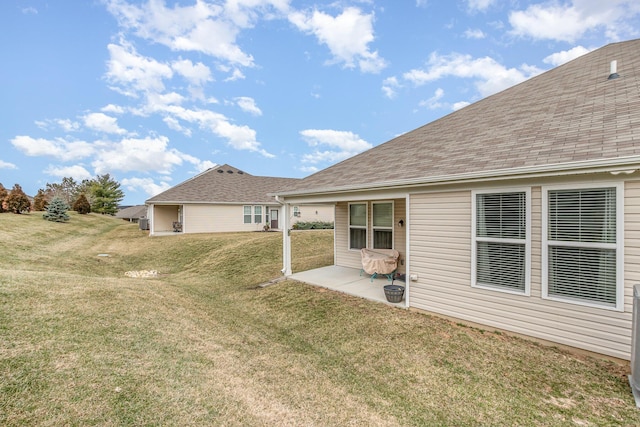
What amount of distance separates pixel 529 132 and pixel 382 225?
185 inches

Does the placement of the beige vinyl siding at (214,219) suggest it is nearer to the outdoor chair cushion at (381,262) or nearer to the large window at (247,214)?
the large window at (247,214)

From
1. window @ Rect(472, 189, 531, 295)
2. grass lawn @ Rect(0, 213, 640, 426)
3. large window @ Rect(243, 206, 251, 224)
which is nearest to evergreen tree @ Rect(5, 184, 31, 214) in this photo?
large window @ Rect(243, 206, 251, 224)

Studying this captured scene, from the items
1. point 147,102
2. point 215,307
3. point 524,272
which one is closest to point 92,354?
point 215,307

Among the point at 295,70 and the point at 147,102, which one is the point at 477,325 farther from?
the point at 147,102

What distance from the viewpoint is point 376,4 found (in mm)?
11727

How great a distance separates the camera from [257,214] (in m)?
24.7

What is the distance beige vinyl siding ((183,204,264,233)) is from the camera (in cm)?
2183

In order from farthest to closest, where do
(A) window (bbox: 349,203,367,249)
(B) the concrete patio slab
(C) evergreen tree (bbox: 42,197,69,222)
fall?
1. (C) evergreen tree (bbox: 42,197,69,222)
2. (A) window (bbox: 349,203,367,249)
3. (B) the concrete patio slab

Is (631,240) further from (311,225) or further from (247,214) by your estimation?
(247,214)

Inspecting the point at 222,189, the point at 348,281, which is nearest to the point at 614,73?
the point at 348,281

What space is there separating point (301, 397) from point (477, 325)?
3.59 m

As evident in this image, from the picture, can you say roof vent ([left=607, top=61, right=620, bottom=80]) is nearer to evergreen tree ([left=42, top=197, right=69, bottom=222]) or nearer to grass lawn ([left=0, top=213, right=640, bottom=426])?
grass lawn ([left=0, top=213, right=640, bottom=426])

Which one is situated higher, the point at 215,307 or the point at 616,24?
the point at 616,24

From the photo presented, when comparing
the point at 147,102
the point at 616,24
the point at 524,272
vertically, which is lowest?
the point at 524,272
